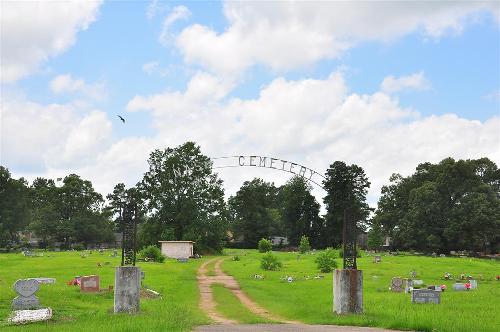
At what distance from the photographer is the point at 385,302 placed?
22.7 metres

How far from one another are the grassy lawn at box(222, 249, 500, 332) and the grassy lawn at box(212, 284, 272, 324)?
1128 millimetres

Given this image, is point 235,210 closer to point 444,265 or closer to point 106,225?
point 106,225

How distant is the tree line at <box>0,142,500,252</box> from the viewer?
73.0m

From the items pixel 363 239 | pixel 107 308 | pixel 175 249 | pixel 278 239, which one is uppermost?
pixel 363 239

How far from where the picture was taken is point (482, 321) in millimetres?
16406

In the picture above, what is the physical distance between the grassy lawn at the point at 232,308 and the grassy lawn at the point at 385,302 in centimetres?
113

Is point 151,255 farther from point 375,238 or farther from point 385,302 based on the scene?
point 375,238

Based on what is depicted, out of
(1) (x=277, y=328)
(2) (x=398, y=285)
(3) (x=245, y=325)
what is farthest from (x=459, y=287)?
(1) (x=277, y=328)

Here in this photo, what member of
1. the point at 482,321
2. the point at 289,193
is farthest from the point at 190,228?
the point at 482,321

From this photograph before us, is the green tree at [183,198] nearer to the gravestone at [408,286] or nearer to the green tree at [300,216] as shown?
the green tree at [300,216]

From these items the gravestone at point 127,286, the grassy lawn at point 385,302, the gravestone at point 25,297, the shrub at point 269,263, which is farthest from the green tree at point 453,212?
the gravestone at point 25,297

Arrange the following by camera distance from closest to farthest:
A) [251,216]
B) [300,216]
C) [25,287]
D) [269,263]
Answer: [25,287], [269,263], [300,216], [251,216]

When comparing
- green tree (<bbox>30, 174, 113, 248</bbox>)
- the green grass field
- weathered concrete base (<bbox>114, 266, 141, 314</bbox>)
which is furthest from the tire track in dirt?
green tree (<bbox>30, 174, 113, 248</bbox>)

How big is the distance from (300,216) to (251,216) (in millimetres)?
9628
